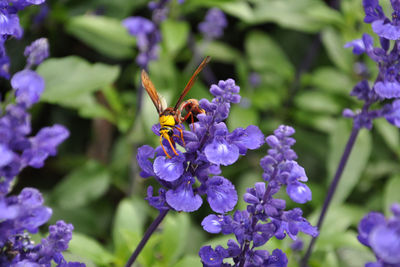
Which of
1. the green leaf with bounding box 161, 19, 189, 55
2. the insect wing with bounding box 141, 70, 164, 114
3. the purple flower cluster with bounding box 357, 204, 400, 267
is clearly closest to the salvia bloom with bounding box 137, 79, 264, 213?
the insect wing with bounding box 141, 70, 164, 114

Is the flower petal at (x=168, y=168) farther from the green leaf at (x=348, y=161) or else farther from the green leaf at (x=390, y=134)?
the green leaf at (x=390, y=134)

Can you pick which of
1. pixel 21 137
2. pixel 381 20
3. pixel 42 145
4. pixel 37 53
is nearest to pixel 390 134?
pixel 381 20

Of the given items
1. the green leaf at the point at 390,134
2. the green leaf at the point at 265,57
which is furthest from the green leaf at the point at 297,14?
the green leaf at the point at 390,134

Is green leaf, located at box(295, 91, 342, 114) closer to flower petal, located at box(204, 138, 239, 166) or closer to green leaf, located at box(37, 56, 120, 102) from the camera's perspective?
green leaf, located at box(37, 56, 120, 102)

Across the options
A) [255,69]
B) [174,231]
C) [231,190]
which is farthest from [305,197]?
[255,69]

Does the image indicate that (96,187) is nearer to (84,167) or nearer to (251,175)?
(84,167)

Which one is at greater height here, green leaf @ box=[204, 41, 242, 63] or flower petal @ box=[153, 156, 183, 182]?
flower petal @ box=[153, 156, 183, 182]

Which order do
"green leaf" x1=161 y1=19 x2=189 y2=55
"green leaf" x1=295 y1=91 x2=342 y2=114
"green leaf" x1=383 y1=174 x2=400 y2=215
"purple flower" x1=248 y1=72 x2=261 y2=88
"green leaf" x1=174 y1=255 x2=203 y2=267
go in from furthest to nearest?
"purple flower" x1=248 y1=72 x2=261 y2=88
"green leaf" x1=295 y1=91 x2=342 y2=114
"green leaf" x1=161 y1=19 x2=189 y2=55
"green leaf" x1=383 y1=174 x2=400 y2=215
"green leaf" x1=174 y1=255 x2=203 y2=267
